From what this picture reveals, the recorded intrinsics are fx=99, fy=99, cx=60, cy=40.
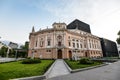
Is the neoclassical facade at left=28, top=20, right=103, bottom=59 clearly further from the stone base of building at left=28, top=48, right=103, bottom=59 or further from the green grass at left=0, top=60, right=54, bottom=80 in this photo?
the green grass at left=0, top=60, right=54, bottom=80

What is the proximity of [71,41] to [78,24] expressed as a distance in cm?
1626

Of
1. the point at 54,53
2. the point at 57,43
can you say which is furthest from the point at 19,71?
the point at 57,43

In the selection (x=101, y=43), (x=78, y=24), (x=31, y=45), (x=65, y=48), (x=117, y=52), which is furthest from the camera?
(x=117, y=52)

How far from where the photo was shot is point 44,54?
4166cm

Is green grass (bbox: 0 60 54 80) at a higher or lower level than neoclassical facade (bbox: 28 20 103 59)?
lower

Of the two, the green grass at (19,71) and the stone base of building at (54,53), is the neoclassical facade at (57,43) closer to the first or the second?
the stone base of building at (54,53)

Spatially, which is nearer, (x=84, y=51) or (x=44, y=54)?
(x=44, y=54)

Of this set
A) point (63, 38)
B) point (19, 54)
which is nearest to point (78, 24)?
point (63, 38)

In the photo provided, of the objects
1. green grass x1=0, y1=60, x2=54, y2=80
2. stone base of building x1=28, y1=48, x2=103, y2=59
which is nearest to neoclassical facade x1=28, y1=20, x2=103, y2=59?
stone base of building x1=28, y1=48, x2=103, y2=59

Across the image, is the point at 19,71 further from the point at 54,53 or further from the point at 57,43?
the point at 57,43

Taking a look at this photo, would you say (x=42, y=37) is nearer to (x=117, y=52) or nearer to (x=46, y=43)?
(x=46, y=43)

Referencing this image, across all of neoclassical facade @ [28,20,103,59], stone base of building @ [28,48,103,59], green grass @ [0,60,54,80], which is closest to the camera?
green grass @ [0,60,54,80]

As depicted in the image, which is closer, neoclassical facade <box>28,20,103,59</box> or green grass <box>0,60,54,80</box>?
green grass <box>0,60,54,80</box>

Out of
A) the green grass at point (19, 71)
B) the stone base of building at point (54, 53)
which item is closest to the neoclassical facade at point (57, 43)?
the stone base of building at point (54, 53)
